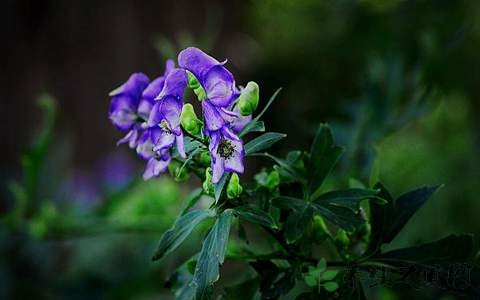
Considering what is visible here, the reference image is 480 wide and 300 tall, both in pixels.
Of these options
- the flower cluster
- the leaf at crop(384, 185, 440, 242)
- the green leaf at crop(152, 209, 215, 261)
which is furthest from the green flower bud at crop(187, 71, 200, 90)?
the leaf at crop(384, 185, 440, 242)

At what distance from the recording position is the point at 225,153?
1.79ft

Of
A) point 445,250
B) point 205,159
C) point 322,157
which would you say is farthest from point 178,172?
point 445,250

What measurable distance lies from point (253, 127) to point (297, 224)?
89 millimetres

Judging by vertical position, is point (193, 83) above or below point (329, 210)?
above

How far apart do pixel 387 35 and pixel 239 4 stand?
3.89 feet

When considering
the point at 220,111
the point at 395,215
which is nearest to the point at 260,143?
the point at 220,111

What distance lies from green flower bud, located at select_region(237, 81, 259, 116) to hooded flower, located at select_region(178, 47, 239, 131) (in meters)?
0.01

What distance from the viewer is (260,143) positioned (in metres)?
0.57

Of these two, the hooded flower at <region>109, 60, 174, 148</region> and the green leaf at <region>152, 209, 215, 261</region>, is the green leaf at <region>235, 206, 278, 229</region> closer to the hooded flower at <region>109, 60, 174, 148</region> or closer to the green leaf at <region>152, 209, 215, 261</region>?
the green leaf at <region>152, 209, 215, 261</region>

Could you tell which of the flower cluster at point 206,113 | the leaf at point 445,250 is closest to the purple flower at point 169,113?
the flower cluster at point 206,113

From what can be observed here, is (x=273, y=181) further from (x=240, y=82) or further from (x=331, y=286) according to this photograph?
(x=240, y=82)

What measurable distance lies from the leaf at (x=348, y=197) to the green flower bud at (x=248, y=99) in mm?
100

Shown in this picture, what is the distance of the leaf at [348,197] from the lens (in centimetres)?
58

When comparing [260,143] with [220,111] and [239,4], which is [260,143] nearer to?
[220,111]
